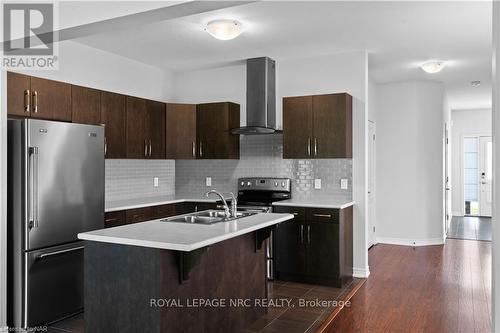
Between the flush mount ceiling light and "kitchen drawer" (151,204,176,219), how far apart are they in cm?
215

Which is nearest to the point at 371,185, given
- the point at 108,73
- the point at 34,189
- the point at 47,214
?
the point at 108,73

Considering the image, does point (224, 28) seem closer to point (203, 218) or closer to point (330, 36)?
point (330, 36)

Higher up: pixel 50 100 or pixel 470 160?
pixel 50 100

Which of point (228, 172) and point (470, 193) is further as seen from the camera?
point (470, 193)

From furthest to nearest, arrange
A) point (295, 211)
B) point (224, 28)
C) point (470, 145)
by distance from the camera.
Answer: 1. point (470, 145)
2. point (295, 211)
3. point (224, 28)

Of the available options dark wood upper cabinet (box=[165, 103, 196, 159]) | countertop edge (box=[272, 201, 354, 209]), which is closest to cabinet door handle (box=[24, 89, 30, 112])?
dark wood upper cabinet (box=[165, 103, 196, 159])

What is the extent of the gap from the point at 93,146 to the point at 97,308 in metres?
1.66

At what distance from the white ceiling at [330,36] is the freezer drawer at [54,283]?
2.25m

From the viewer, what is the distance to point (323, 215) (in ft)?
15.2

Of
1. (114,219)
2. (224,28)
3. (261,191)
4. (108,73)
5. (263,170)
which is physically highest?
(224,28)

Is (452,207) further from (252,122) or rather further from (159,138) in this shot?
(159,138)

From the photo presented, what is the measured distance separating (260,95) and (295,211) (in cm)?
155

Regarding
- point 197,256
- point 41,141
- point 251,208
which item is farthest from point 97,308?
point 251,208

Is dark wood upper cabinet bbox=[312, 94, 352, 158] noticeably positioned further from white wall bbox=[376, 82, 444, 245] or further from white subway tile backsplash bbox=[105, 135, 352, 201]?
white wall bbox=[376, 82, 444, 245]
